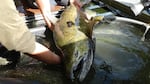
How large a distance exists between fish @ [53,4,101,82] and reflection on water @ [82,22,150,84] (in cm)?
24

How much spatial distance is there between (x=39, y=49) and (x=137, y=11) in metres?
2.00

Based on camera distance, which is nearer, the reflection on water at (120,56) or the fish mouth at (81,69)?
the fish mouth at (81,69)

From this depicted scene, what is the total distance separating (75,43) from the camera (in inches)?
147

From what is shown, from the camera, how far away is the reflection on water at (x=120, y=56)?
3.73 m

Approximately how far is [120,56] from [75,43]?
2.53ft

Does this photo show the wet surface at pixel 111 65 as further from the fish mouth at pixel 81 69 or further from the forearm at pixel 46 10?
the forearm at pixel 46 10

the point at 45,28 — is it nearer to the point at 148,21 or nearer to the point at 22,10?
the point at 22,10

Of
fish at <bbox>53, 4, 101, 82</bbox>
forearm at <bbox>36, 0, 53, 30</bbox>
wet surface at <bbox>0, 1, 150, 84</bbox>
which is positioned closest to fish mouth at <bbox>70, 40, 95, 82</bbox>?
fish at <bbox>53, 4, 101, 82</bbox>

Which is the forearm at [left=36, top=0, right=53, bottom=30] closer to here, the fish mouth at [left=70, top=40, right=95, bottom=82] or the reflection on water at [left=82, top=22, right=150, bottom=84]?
the reflection on water at [left=82, top=22, right=150, bottom=84]

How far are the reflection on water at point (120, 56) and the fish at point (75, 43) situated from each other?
0.78ft

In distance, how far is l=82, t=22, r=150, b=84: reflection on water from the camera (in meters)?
3.73

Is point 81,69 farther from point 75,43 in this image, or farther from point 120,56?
point 120,56

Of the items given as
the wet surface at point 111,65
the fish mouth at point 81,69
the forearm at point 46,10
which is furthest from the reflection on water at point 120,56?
the forearm at point 46,10

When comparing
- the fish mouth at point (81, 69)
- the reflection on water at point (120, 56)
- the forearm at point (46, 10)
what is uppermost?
the forearm at point (46, 10)
